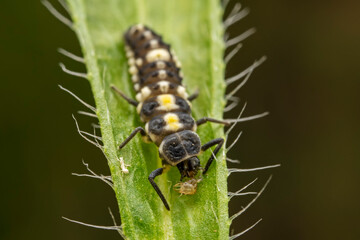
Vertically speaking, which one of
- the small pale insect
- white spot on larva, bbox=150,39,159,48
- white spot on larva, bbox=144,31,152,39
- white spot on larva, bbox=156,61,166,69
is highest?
white spot on larva, bbox=144,31,152,39

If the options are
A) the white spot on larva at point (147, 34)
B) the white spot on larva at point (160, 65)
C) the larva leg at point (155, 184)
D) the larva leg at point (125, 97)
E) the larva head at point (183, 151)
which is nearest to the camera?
the larva leg at point (155, 184)

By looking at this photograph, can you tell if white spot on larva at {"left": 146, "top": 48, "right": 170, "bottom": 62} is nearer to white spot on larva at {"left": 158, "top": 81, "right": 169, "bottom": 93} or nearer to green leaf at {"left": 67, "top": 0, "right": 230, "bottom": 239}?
green leaf at {"left": 67, "top": 0, "right": 230, "bottom": 239}

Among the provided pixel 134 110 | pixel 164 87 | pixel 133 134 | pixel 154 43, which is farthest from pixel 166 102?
pixel 154 43

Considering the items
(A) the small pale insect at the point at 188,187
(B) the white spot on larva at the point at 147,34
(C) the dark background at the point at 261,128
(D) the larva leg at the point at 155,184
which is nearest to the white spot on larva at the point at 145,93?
(B) the white spot on larva at the point at 147,34

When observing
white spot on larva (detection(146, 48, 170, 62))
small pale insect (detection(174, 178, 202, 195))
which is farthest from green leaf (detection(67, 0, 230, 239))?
white spot on larva (detection(146, 48, 170, 62))

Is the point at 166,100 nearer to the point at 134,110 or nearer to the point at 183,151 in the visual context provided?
the point at 134,110

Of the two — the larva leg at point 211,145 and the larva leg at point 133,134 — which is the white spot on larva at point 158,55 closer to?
the larva leg at point 133,134
